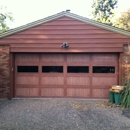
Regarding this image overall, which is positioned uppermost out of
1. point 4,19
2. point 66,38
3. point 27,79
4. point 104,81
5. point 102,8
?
point 102,8

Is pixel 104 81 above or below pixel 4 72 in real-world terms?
below

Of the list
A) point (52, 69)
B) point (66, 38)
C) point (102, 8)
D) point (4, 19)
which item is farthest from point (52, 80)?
point (102, 8)

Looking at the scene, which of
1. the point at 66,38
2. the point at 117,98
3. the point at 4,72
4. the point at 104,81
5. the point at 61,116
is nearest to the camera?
the point at 61,116

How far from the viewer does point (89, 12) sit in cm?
2745

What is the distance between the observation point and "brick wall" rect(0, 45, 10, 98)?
8.24 meters

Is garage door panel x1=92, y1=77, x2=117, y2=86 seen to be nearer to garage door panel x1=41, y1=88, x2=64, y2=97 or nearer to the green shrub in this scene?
the green shrub

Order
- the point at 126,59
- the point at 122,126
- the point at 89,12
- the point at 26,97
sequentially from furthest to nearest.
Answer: the point at 89,12, the point at 26,97, the point at 126,59, the point at 122,126

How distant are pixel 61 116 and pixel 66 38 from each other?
3798 mm

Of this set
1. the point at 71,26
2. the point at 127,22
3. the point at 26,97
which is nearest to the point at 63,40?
the point at 71,26

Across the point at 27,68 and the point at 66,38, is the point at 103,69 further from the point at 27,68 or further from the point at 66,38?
the point at 27,68

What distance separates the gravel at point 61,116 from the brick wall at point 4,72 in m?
0.54

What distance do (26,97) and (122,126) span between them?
200 inches

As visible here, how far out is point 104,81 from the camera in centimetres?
839

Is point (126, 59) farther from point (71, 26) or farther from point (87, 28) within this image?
point (71, 26)
